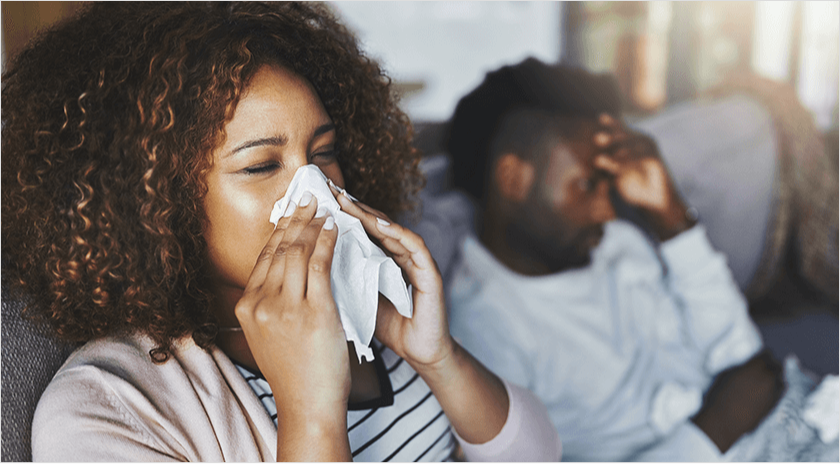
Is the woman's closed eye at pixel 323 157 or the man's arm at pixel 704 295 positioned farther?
the man's arm at pixel 704 295

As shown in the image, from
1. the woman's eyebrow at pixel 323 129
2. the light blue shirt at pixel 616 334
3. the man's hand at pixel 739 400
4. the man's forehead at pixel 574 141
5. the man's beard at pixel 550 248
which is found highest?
Answer: the woman's eyebrow at pixel 323 129

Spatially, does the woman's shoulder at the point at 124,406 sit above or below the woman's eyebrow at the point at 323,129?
below

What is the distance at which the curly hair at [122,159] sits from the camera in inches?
28.6

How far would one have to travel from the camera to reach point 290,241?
2.21 feet

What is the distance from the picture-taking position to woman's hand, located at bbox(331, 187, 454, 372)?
2.55 ft

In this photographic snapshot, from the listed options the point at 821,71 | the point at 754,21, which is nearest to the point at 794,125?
the point at 821,71

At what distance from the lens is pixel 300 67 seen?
0.85 metres

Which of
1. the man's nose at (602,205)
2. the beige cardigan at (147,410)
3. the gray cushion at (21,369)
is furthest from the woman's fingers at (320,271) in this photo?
the man's nose at (602,205)

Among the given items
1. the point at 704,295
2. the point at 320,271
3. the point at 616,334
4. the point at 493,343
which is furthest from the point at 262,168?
the point at 704,295

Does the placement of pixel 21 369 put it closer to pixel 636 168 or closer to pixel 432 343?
pixel 432 343

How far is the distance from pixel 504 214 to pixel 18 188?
1.22 meters

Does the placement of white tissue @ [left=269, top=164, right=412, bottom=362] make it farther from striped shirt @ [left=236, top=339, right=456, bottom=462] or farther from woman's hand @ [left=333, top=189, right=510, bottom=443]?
striped shirt @ [left=236, top=339, right=456, bottom=462]

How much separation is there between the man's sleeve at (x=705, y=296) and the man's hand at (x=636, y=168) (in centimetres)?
10

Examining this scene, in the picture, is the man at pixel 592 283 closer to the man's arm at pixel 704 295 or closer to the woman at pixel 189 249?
the man's arm at pixel 704 295
